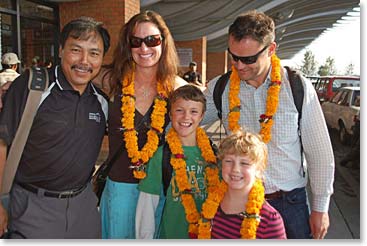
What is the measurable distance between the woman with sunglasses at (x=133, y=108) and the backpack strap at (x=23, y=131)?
1.76 feet

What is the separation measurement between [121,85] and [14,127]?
2.54 ft

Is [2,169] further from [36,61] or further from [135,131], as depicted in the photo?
[36,61]

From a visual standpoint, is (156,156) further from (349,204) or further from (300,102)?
(349,204)

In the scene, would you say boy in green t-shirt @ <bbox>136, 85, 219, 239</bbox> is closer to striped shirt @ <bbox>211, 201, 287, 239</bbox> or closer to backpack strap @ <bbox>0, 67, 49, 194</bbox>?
striped shirt @ <bbox>211, 201, 287, 239</bbox>

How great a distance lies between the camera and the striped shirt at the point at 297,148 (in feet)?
6.70

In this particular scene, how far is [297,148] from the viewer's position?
212 cm

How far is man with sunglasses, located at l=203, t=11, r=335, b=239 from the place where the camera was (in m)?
2.03

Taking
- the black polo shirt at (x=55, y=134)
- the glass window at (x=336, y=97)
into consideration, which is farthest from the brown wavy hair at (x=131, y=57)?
the glass window at (x=336, y=97)

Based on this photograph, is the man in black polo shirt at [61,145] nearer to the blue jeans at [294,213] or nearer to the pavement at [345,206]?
the blue jeans at [294,213]

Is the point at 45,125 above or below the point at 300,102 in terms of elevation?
below

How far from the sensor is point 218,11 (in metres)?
11.5

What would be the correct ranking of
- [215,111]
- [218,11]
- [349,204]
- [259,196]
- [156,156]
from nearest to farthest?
1. [259,196]
2. [156,156]
3. [215,111]
4. [349,204]
5. [218,11]

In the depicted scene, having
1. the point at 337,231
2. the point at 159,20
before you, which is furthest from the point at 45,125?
the point at 337,231

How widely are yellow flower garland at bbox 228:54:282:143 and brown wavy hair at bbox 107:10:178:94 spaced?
1.57 ft
